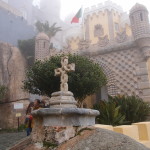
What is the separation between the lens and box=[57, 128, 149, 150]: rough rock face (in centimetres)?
264

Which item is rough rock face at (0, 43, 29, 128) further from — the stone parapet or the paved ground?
the stone parapet

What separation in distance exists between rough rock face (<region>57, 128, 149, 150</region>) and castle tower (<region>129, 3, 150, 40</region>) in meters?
10.6

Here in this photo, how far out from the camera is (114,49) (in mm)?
13789

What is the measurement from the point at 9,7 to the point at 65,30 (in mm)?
12193

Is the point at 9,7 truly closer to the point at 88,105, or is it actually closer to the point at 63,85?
the point at 88,105

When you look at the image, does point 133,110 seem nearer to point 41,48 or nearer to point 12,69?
point 41,48

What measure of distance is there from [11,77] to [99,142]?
17.7 metres

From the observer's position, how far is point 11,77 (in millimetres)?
19047

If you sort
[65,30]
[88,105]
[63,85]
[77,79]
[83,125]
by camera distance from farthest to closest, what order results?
[65,30] → [88,105] → [77,79] → [63,85] → [83,125]

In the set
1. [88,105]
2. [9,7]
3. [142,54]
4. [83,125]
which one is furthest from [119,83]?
[9,7]

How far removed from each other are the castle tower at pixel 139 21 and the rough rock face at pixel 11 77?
11.8 metres

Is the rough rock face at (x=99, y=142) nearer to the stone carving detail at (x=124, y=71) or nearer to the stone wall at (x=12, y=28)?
the stone carving detail at (x=124, y=71)

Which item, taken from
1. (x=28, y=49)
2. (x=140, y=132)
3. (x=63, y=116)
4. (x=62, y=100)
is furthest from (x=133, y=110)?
(x=28, y=49)

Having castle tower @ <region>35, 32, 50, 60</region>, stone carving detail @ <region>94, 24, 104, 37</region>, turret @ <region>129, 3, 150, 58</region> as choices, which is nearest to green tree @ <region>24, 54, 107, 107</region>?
turret @ <region>129, 3, 150, 58</region>
